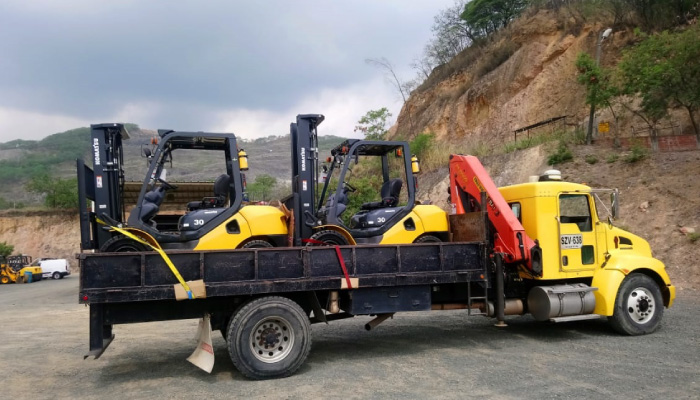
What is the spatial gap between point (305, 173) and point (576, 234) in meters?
4.42

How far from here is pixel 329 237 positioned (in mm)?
Result: 8070

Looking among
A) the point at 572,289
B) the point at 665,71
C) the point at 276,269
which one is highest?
the point at 665,71

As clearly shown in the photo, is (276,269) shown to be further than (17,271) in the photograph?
No

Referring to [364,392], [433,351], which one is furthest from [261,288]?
[433,351]

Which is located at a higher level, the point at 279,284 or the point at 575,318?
the point at 279,284

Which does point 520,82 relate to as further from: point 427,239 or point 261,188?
point 427,239

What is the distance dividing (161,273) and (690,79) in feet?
58.3

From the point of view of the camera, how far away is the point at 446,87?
1475 inches

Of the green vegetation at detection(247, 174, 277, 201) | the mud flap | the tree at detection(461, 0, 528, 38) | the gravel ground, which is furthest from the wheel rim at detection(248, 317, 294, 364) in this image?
the tree at detection(461, 0, 528, 38)

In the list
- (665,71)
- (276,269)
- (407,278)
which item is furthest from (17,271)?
(665,71)

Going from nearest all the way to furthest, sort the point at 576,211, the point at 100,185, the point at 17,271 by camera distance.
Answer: the point at 576,211
the point at 100,185
the point at 17,271

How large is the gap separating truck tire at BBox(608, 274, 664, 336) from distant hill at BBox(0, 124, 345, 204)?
2484 inches

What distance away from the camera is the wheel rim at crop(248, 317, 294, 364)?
5910mm

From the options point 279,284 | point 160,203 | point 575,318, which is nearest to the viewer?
point 279,284
